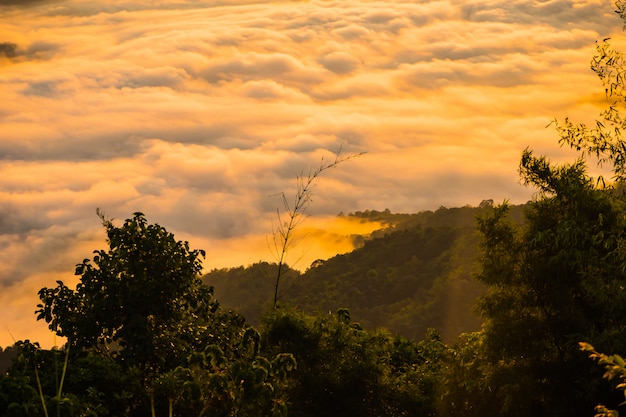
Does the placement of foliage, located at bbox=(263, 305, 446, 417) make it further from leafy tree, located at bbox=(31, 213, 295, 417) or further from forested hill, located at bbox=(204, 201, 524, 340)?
forested hill, located at bbox=(204, 201, 524, 340)

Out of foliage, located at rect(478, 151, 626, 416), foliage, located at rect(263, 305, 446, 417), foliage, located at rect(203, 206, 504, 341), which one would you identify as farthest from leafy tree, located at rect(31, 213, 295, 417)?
foliage, located at rect(203, 206, 504, 341)

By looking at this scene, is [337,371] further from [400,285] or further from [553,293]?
[400,285]

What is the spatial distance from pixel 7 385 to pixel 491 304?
42.9 ft

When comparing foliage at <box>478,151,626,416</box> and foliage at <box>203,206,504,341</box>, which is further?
foliage at <box>203,206,504,341</box>

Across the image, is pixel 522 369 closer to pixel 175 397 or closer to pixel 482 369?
pixel 482 369

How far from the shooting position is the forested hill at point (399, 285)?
13388 centimetres

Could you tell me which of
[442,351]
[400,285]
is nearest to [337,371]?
[442,351]

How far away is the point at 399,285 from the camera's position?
505 feet

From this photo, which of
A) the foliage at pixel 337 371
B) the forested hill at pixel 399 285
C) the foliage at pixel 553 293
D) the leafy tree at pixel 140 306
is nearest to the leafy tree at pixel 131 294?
the leafy tree at pixel 140 306

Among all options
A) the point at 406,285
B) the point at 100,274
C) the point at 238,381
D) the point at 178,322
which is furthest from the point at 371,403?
the point at 406,285

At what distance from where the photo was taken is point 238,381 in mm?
14258

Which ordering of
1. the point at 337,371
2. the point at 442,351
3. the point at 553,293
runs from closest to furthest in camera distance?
the point at 553,293 → the point at 337,371 → the point at 442,351

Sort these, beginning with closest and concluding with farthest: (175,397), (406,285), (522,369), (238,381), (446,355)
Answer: (238,381)
(175,397)
(522,369)
(446,355)
(406,285)

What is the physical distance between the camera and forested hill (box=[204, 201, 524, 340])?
134 m
